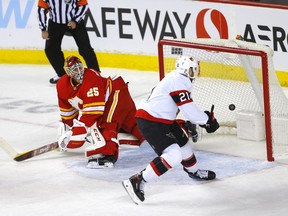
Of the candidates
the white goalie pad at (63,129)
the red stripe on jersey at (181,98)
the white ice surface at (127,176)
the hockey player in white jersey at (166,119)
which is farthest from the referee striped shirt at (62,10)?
the red stripe on jersey at (181,98)

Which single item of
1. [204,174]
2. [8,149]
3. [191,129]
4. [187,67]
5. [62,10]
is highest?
[187,67]

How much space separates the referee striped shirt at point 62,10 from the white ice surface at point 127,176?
45.2 inches

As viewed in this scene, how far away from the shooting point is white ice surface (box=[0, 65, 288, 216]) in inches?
237

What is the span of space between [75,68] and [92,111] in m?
0.30

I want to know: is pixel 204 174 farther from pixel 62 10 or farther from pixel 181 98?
pixel 62 10

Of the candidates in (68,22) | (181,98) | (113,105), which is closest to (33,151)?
(113,105)

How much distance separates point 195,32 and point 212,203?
10.7ft

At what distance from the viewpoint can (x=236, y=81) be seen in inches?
290

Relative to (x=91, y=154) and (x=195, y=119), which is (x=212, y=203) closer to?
(x=195, y=119)

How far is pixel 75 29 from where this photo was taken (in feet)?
29.5

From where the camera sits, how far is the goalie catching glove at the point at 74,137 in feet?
23.0

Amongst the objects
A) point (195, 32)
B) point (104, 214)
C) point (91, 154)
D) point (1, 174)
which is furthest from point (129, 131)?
point (195, 32)

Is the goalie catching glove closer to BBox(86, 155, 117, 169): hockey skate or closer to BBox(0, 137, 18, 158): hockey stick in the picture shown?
BBox(86, 155, 117, 169): hockey skate

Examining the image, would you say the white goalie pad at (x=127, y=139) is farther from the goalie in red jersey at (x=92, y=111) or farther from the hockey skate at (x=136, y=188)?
the hockey skate at (x=136, y=188)
